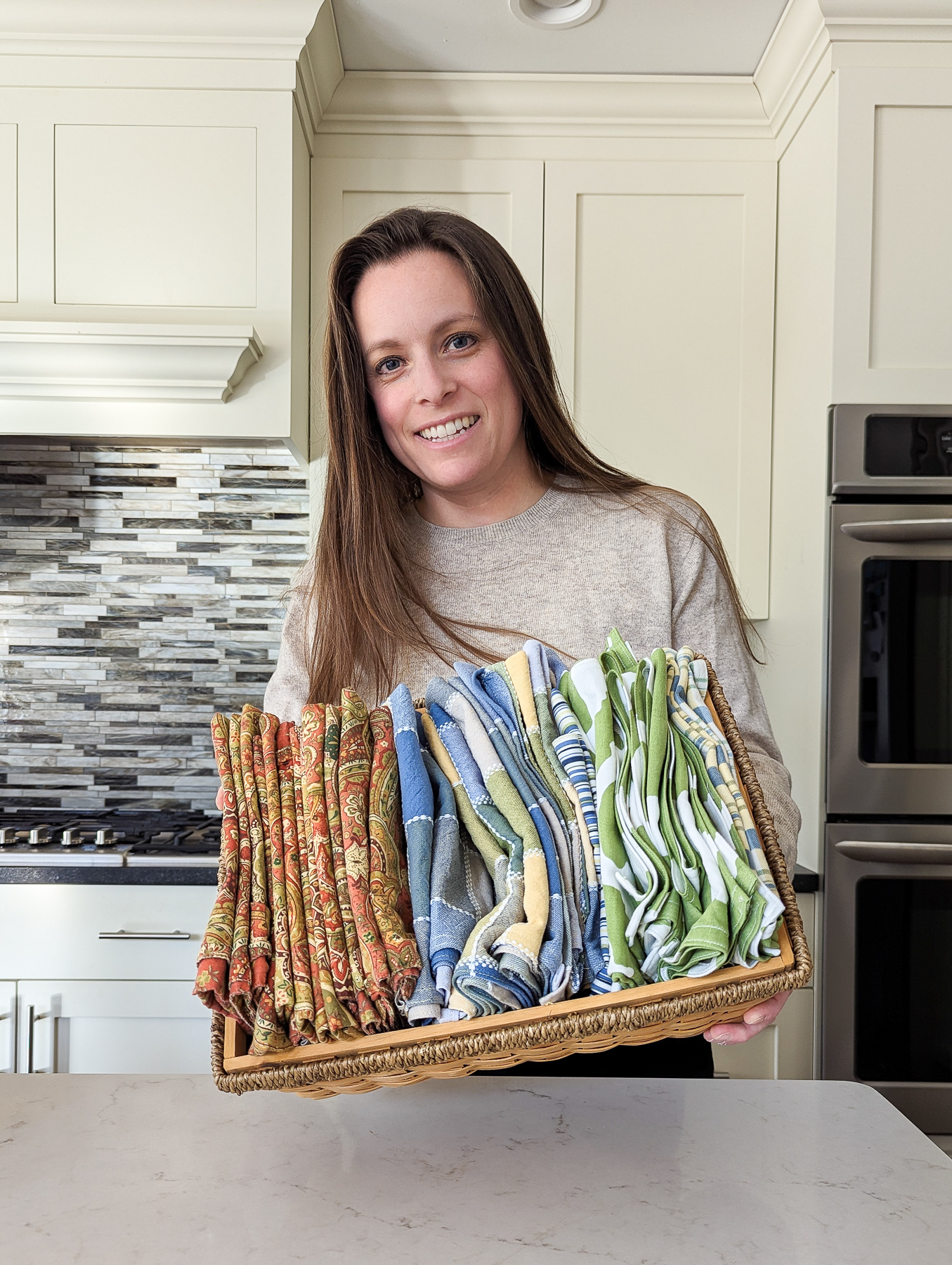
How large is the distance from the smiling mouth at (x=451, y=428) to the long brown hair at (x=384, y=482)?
72 mm

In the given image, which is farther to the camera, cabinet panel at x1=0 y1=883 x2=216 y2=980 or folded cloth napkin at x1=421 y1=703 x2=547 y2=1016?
cabinet panel at x1=0 y1=883 x2=216 y2=980

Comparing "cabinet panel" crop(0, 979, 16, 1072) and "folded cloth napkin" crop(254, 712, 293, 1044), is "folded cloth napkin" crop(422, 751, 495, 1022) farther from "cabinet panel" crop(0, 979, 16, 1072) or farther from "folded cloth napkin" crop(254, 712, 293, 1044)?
"cabinet panel" crop(0, 979, 16, 1072)

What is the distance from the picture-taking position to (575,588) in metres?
1.06

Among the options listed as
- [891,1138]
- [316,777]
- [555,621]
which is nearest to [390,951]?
[316,777]

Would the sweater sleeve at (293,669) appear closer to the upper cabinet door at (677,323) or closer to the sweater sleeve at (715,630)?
the sweater sleeve at (715,630)

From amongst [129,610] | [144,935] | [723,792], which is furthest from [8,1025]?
[723,792]

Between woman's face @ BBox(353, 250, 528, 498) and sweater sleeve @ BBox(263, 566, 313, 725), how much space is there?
0.69 feet

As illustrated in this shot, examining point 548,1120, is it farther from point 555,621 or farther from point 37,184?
Answer: point 37,184

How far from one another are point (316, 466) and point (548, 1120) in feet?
5.31

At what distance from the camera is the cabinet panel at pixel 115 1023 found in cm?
169

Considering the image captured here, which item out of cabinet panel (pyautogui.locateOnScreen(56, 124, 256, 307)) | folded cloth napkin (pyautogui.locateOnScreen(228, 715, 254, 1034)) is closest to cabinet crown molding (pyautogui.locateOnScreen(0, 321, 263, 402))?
cabinet panel (pyautogui.locateOnScreen(56, 124, 256, 307))

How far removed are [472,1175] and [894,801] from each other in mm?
1378

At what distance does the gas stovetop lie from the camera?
5.65 feet

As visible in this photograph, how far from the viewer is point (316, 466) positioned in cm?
209
